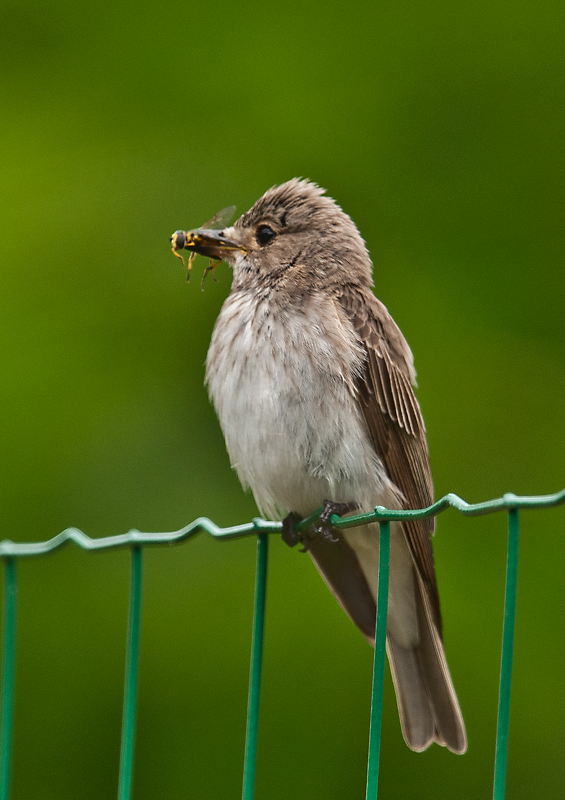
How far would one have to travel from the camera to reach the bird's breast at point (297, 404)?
3.14m

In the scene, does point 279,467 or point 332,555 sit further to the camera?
point 332,555

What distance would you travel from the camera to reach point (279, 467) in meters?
3.21

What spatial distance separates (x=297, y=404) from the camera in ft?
10.2

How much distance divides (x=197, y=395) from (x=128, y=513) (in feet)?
2.28

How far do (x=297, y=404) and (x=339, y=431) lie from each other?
158 mm

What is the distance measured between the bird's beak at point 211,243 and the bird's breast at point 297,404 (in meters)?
0.49

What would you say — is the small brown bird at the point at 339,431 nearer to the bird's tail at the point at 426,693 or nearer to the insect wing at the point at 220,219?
the bird's tail at the point at 426,693

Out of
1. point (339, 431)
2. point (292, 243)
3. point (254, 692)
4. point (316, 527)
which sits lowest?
point (254, 692)

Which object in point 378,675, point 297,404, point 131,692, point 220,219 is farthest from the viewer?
point 220,219

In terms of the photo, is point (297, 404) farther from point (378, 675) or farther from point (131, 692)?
point (378, 675)

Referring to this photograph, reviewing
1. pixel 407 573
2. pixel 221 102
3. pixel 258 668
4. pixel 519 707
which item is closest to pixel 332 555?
pixel 407 573

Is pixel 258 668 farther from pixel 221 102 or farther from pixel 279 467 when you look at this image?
pixel 221 102

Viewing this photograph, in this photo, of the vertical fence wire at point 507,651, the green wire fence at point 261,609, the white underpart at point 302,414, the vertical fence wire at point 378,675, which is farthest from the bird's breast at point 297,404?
the vertical fence wire at point 507,651

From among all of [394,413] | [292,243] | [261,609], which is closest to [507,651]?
[261,609]
